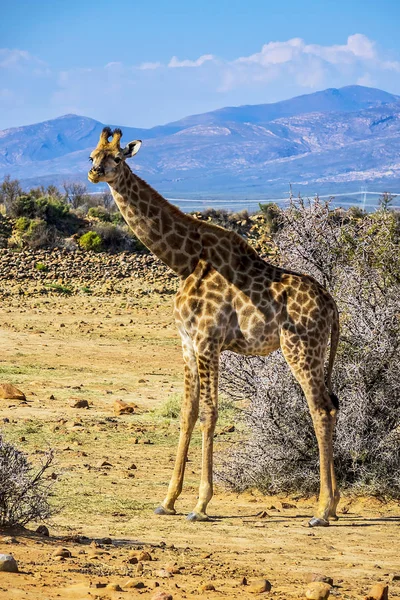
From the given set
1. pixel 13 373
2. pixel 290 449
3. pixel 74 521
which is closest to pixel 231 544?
pixel 74 521

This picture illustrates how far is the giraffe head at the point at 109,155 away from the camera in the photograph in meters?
9.79

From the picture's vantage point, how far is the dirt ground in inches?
275

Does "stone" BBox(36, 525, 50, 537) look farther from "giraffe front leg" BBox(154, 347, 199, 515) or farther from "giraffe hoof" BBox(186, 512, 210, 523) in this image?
"giraffe front leg" BBox(154, 347, 199, 515)

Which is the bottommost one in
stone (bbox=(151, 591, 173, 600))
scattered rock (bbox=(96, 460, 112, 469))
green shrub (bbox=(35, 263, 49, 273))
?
scattered rock (bbox=(96, 460, 112, 469))

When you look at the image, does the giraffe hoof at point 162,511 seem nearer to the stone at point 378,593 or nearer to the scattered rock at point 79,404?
the stone at point 378,593

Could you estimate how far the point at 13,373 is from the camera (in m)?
18.0

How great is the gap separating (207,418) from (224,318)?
0.94 meters

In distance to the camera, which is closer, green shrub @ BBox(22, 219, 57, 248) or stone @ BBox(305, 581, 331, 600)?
stone @ BBox(305, 581, 331, 600)

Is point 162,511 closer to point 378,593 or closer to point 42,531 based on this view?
point 42,531

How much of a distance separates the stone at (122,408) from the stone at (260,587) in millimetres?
8309

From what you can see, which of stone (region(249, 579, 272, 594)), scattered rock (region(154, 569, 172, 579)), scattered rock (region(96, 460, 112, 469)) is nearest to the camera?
stone (region(249, 579, 272, 594))

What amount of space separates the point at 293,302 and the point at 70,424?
4976 millimetres

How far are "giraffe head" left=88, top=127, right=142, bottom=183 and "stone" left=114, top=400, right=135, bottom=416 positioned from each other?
5.90 metres

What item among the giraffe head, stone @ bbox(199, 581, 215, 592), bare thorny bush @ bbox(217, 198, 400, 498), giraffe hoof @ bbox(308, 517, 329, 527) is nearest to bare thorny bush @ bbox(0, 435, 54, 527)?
stone @ bbox(199, 581, 215, 592)
